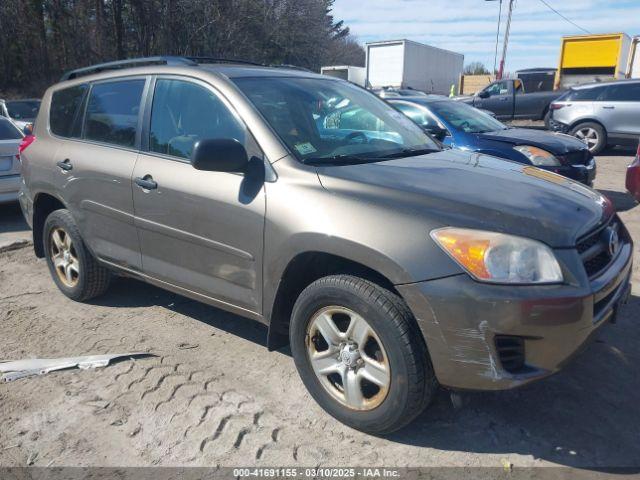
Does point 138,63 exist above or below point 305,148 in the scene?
above

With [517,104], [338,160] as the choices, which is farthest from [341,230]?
[517,104]

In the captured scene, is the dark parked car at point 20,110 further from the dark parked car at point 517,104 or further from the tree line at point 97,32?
the dark parked car at point 517,104

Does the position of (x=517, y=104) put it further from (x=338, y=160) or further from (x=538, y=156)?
(x=338, y=160)

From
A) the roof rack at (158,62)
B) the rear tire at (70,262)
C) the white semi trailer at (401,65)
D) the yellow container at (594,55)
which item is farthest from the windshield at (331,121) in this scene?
the white semi trailer at (401,65)

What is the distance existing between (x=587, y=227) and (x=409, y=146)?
1.29 m

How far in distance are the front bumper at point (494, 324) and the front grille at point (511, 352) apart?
14mm

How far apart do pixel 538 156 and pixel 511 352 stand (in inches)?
190

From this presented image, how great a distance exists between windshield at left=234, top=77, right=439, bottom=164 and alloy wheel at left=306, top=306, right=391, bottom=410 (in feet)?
2.84

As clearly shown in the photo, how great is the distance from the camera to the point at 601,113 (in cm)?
1198

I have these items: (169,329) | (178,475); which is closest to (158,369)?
(169,329)

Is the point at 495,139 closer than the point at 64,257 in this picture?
No

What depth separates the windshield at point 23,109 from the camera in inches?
531

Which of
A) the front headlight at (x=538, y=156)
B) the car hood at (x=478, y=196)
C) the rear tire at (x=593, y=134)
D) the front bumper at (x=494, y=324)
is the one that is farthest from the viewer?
the rear tire at (x=593, y=134)

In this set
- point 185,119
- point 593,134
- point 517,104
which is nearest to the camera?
point 185,119
